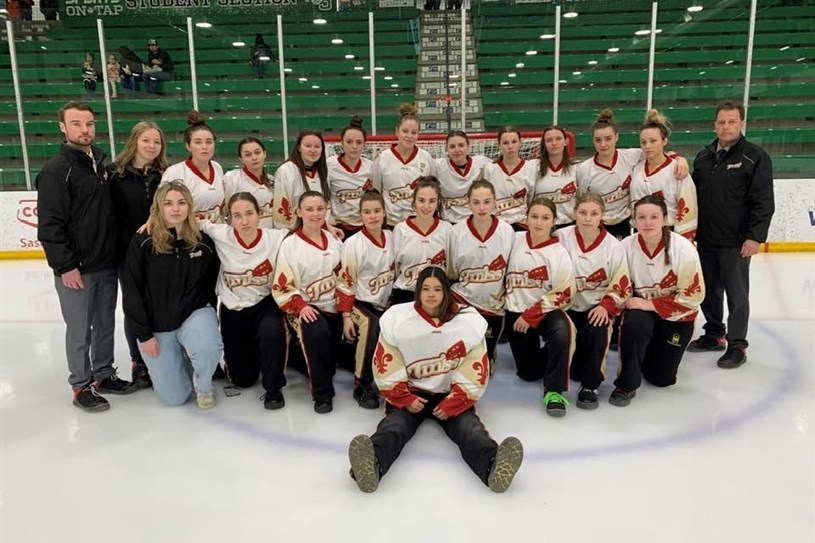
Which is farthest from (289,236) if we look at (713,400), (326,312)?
(713,400)

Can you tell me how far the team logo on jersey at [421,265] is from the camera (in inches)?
119

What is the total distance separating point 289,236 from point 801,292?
3944 mm

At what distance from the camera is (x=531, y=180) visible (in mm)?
3531

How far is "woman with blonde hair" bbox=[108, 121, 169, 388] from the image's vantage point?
2879 mm

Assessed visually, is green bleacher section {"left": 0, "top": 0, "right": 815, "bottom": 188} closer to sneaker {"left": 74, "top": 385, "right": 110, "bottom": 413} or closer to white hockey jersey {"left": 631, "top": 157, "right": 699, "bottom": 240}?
white hockey jersey {"left": 631, "top": 157, "right": 699, "bottom": 240}

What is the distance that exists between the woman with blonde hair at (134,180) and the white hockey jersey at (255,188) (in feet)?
1.63

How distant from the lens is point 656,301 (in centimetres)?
282

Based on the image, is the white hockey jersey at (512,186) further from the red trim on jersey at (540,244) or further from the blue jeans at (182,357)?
the blue jeans at (182,357)

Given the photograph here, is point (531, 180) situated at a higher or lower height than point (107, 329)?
higher

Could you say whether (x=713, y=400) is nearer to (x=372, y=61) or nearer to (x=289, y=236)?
(x=289, y=236)

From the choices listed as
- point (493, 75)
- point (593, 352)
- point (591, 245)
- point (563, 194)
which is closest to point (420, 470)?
point (593, 352)

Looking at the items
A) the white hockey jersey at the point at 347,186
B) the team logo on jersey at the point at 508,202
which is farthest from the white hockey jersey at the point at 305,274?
the team logo on jersey at the point at 508,202

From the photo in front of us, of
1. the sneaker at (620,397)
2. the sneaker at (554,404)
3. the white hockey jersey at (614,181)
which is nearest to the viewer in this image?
the sneaker at (554,404)

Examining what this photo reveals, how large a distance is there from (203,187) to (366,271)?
0.99 metres
